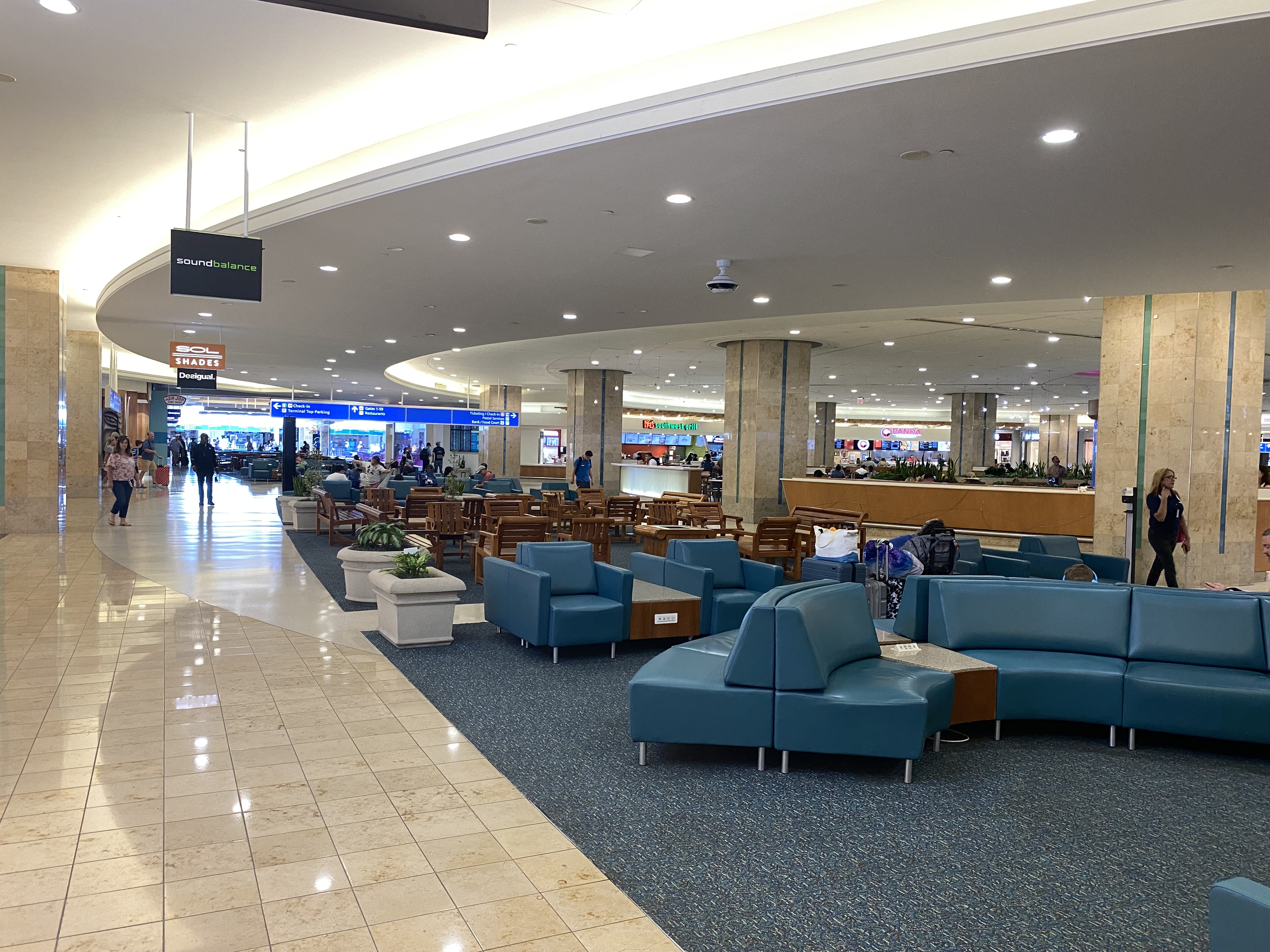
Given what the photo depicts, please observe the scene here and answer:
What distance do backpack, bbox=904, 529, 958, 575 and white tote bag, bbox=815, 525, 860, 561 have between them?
1.54 m

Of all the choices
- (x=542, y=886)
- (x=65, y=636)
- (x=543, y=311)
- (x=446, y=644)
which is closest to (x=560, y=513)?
(x=543, y=311)

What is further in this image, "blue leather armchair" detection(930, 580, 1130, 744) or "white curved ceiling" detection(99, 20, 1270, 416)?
→ "blue leather armchair" detection(930, 580, 1130, 744)

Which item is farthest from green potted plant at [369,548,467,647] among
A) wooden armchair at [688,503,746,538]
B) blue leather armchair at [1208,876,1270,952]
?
wooden armchair at [688,503,746,538]

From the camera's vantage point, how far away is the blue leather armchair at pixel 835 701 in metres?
3.96

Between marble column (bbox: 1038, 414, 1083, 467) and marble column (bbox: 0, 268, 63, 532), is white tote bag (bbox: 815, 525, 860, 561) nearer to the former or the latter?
marble column (bbox: 0, 268, 63, 532)

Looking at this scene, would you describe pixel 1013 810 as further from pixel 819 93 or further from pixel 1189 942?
pixel 819 93

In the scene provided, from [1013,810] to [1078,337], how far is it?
14333 millimetres

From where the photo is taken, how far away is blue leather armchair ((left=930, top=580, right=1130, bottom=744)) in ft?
15.3

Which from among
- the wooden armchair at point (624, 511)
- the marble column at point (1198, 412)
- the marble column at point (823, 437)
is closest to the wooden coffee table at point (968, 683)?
the marble column at point (1198, 412)

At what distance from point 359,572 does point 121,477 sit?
8.03 m

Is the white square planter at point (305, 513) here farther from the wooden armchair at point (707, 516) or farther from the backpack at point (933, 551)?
the backpack at point (933, 551)

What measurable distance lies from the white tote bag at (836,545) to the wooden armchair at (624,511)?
5.63 metres

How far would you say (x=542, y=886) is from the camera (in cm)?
300

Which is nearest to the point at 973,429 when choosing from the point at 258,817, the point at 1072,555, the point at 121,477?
the point at 1072,555
